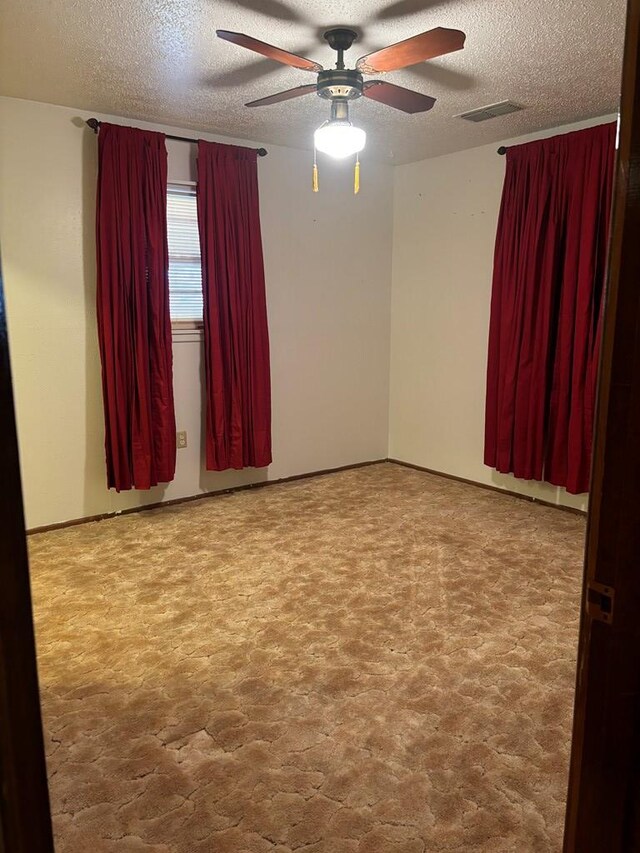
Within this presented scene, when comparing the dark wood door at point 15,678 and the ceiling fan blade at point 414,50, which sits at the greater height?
the ceiling fan blade at point 414,50

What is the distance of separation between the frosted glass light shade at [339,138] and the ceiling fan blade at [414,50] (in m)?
0.25

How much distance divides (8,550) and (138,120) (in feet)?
13.1

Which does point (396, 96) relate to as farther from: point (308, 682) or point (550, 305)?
point (308, 682)

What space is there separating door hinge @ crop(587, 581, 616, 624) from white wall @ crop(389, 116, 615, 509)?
375cm

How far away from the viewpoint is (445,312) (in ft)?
16.5

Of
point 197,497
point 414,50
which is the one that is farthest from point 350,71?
point 197,497

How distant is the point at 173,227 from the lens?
4246mm

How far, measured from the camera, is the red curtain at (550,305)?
151 inches

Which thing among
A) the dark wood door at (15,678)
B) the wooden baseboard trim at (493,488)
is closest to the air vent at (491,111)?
the wooden baseboard trim at (493,488)

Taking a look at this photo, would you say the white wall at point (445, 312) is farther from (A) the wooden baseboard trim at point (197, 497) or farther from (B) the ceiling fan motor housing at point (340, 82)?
(B) the ceiling fan motor housing at point (340, 82)

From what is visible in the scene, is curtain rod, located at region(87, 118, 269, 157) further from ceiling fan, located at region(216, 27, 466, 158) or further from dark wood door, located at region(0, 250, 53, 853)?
dark wood door, located at region(0, 250, 53, 853)

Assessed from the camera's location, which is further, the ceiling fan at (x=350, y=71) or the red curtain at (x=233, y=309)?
the red curtain at (x=233, y=309)

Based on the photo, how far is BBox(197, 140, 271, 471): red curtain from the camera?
4.21m

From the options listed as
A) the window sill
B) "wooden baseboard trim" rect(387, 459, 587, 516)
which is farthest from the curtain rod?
"wooden baseboard trim" rect(387, 459, 587, 516)
